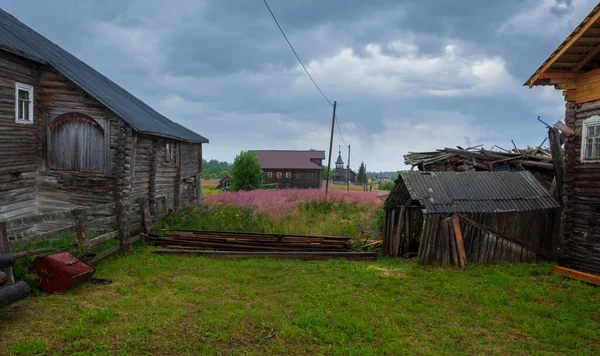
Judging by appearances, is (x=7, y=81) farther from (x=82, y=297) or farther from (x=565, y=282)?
(x=565, y=282)

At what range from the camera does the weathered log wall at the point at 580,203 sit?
34.4 ft

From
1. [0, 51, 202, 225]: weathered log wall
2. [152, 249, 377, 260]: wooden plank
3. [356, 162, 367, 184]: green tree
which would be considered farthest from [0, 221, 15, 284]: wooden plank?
[356, 162, 367, 184]: green tree

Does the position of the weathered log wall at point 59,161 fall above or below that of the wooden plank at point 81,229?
above

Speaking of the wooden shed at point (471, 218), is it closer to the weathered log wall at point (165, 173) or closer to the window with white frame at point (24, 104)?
the weathered log wall at point (165, 173)

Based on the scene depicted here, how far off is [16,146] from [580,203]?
1796 centimetres

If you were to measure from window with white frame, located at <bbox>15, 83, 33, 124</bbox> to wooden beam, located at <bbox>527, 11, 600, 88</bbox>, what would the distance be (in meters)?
16.6

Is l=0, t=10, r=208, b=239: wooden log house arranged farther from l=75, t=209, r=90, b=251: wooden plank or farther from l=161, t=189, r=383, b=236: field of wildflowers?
l=75, t=209, r=90, b=251: wooden plank

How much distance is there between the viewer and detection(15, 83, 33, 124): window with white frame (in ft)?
40.2

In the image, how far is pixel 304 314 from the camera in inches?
259

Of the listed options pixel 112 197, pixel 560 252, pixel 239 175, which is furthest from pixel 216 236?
pixel 239 175

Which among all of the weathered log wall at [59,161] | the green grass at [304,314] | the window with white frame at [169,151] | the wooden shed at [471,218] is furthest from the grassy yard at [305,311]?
the window with white frame at [169,151]

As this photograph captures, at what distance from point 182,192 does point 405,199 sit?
41.7 ft

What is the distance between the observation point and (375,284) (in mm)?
8688

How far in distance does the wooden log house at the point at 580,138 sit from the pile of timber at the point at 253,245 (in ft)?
19.9
